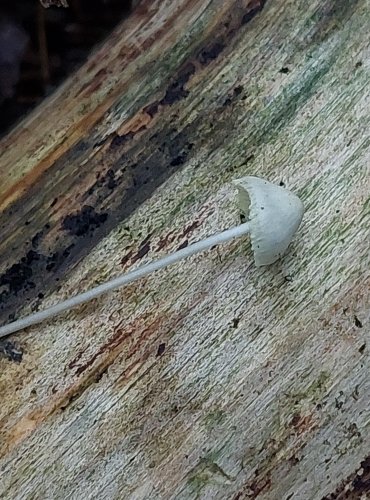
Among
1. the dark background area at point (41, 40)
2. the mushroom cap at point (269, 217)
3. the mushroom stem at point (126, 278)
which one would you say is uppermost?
the dark background area at point (41, 40)

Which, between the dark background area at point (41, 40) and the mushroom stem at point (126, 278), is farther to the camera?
the dark background area at point (41, 40)

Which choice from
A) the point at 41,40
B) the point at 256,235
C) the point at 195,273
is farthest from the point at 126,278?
the point at 41,40

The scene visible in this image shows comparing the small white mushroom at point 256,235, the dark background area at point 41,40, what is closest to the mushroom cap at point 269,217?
the small white mushroom at point 256,235

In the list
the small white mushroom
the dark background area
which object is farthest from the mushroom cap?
the dark background area

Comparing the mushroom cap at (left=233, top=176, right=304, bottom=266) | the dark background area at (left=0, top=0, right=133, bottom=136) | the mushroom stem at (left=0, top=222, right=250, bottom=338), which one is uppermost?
the dark background area at (left=0, top=0, right=133, bottom=136)

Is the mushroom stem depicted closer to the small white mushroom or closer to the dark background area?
the small white mushroom

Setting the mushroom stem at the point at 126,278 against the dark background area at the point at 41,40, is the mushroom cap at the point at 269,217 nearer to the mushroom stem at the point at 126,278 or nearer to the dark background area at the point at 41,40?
the mushroom stem at the point at 126,278
